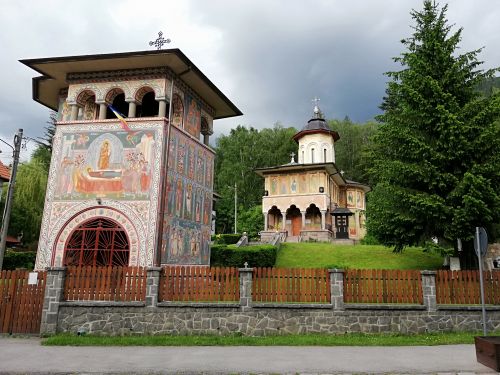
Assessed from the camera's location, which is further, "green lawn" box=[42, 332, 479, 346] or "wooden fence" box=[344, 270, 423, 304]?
"wooden fence" box=[344, 270, 423, 304]

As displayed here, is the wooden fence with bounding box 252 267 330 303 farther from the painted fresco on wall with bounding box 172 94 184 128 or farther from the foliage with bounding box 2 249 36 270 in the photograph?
the foliage with bounding box 2 249 36 270

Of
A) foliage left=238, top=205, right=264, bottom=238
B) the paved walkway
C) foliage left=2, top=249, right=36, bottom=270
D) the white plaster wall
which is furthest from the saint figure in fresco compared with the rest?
the white plaster wall

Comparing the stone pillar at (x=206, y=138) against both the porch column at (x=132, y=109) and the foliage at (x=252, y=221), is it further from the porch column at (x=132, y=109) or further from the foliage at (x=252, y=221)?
the foliage at (x=252, y=221)

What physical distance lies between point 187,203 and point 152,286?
24.3 ft

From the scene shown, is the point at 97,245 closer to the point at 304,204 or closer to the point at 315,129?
the point at 304,204

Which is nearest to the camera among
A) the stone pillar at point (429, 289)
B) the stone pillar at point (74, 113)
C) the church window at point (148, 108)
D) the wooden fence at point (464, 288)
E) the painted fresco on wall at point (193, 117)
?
the stone pillar at point (429, 289)

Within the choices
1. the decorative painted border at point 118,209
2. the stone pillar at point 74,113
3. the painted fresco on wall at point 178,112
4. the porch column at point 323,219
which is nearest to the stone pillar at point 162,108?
the decorative painted border at point 118,209

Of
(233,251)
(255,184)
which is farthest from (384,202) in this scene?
(255,184)

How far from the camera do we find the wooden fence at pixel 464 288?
10.9 meters

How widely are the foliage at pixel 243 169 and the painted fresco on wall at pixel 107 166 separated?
2814cm

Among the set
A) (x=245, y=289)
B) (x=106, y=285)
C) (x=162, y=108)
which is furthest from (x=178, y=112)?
(x=245, y=289)

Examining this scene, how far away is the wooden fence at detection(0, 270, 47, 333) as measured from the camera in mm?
10766

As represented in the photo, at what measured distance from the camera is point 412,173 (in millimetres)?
15453

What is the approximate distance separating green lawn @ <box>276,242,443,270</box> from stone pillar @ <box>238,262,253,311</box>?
10.7 m
